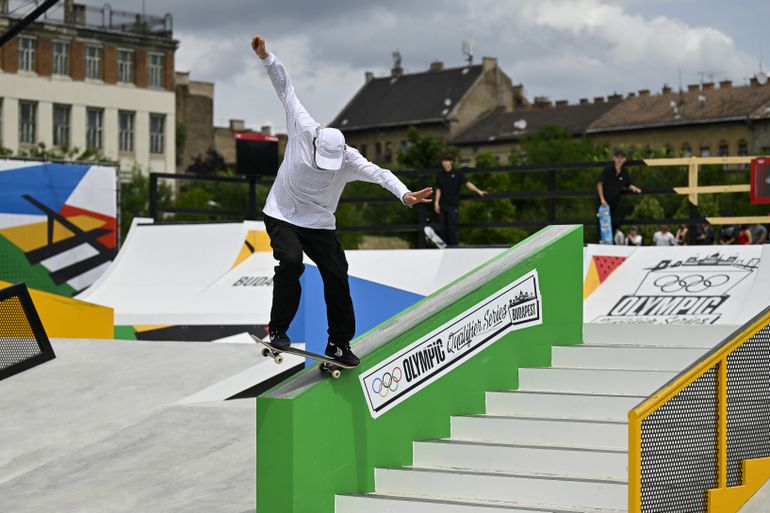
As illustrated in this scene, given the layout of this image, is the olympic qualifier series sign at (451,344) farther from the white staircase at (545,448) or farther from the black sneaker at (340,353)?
the white staircase at (545,448)

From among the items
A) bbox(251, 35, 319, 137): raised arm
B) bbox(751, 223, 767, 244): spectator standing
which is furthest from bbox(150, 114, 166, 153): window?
bbox(251, 35, 319, 137): raised arm

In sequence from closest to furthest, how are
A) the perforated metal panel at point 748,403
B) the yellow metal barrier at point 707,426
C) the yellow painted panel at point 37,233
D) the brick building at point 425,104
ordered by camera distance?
the yellow metal barrier at point 707,426
the perforated metal panel at point 748,403
the yellow painted panel at point 37,233
the brick building at point 425,104

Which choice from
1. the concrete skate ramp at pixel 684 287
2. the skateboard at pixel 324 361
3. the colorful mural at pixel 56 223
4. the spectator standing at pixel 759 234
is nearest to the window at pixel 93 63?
the colorful mural at pixel 56 223

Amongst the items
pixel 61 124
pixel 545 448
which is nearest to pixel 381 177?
pixel 545 448

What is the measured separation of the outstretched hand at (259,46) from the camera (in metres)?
7.39

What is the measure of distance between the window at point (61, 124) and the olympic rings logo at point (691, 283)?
6749cm

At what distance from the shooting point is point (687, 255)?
14.5 m

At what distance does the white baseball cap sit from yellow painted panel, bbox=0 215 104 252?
14437 millimetres

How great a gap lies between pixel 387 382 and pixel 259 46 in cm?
226

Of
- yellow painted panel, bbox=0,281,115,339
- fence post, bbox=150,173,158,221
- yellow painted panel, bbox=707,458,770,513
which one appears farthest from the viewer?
fence post, bbox=150,173,158,221

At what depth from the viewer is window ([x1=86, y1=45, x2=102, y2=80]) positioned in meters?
78.6

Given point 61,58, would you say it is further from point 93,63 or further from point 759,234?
point 759,234

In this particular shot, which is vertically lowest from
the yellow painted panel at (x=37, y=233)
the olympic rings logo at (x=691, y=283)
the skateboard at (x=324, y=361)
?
the skateboard at (x=324, y=361)

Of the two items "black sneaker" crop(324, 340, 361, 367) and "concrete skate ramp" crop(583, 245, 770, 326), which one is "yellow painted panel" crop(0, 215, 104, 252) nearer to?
"concrete skate ramp" crop(583, 245, 770, 326)
